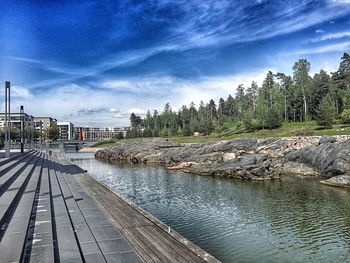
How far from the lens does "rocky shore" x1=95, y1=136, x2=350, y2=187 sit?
3716 centimetres

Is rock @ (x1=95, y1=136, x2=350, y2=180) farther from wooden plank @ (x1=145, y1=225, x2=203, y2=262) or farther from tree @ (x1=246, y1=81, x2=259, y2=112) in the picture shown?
tree @ (x1=246, y1=81, x2=259, y2=112)

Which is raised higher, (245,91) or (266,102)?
(245,91)

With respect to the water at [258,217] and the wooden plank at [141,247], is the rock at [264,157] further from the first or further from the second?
the wooden plank at [141,247]

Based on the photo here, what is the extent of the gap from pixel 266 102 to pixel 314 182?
9437 centimetres

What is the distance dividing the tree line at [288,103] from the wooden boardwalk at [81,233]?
70.6 metres

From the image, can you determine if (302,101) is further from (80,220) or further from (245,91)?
(80,220)

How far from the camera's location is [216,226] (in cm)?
1830

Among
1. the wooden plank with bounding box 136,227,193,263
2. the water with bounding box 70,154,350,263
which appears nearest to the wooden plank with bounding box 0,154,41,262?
the wooden plank with bounding box 136,227,193,263

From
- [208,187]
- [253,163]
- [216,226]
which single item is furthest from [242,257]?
[253,163]

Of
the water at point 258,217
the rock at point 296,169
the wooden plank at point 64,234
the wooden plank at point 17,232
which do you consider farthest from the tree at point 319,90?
the wooden plank at point 17,232

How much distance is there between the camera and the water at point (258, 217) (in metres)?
14.6

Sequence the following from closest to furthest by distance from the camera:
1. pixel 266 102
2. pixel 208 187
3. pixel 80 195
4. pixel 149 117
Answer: pixel 80 195
pixel 208 187
pixel 266 102
pixel 149 117

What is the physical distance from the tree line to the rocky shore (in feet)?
91.5

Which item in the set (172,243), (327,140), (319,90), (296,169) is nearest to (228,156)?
(296,169)
